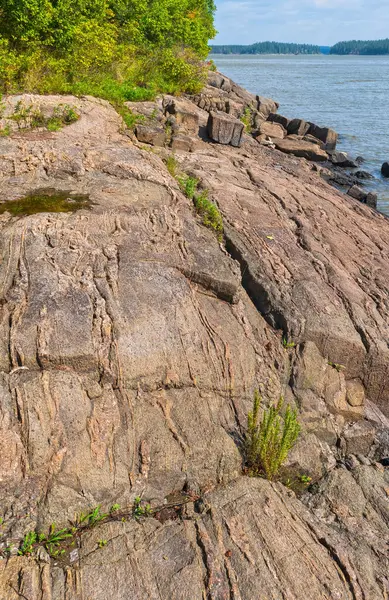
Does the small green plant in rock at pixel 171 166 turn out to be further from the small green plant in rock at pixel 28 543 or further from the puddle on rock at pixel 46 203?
the small green plant in rock at pixel 28 543

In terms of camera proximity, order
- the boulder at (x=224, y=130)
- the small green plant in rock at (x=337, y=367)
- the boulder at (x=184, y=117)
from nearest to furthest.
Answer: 1. the small green plant in rock at (x=337, y=367)
2. the boulder at (x=224, y=130)
3. the boulder at (x=184, y=117)

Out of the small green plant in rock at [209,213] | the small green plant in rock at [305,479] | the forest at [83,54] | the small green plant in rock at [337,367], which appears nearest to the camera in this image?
the small green plant in rock at [305,479]

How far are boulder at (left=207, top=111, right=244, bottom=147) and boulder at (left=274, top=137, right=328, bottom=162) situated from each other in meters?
6.20

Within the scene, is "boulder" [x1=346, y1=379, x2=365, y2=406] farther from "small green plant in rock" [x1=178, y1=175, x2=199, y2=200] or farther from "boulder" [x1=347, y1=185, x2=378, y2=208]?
"boulder" [x1=347, y1=185, x2=378, y2=208]

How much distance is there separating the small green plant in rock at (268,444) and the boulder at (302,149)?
19.0 m

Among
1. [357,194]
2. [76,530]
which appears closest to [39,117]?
[76,530]

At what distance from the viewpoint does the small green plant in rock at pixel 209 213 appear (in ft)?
31.6

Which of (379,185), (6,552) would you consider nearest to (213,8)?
(379,185)

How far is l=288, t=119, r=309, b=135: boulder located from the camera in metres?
28.8

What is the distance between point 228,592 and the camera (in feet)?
15.0

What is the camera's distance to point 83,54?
1728 cm

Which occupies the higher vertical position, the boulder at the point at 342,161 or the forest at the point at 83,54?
the forest at the point at 83,54

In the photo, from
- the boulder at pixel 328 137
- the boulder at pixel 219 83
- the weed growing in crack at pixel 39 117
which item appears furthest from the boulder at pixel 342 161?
the weed growing in crack at pixel 39 117

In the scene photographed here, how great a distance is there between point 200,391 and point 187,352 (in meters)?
0.53
